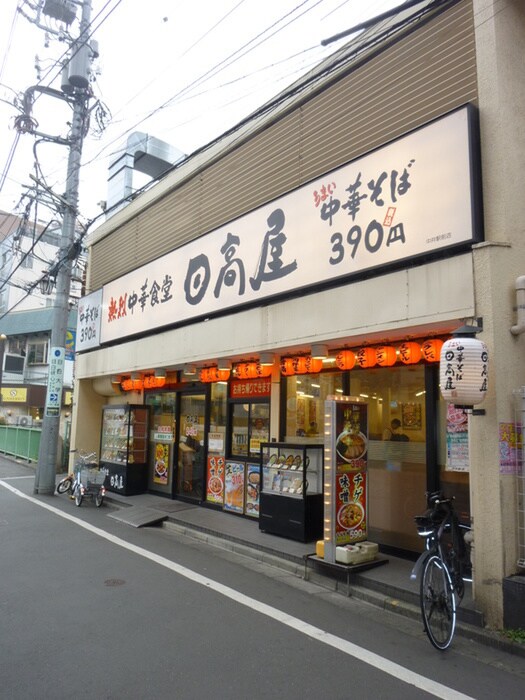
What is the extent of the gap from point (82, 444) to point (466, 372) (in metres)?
13.9

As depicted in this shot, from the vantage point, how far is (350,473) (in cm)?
776

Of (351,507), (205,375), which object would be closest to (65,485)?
(205,375)

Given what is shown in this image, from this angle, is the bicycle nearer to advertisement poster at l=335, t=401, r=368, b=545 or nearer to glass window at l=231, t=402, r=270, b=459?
advertisement poster at l=335, t=401, r=368, b=545

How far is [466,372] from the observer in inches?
219

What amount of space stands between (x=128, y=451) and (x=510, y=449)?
10.8 metres

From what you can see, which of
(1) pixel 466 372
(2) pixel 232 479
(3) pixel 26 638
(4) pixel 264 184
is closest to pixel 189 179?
(4) pixel 264 184

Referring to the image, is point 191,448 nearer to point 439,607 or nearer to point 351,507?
point 351,507

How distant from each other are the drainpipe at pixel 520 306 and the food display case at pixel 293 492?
4.23 metres

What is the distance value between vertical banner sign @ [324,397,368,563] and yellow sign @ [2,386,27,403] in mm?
29320

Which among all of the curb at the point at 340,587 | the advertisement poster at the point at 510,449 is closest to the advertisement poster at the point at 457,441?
the advertisement poster at the point at 510,449

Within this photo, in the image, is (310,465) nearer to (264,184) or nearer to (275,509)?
(275,509)

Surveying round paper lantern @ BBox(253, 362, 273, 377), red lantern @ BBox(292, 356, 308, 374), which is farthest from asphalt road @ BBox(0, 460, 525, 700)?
round paper lantern @ BBox(253, 362, 273, 377)

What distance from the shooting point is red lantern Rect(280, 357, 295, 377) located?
10000 millimetres

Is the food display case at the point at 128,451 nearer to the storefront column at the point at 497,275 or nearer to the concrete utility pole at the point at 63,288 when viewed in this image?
the concrete utility pole at the point at 63,288
